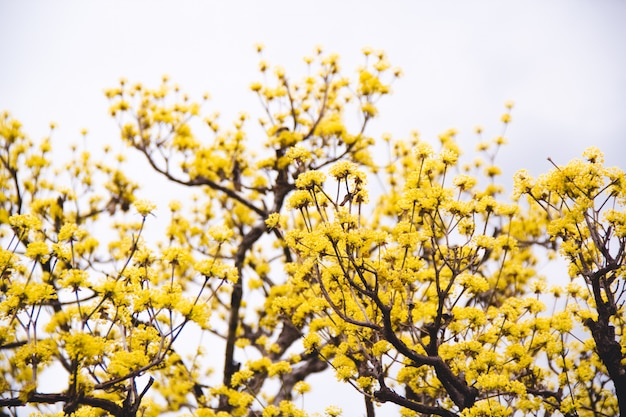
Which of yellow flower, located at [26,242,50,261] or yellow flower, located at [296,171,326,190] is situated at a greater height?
yellow flower, located at [296,171,326,190]

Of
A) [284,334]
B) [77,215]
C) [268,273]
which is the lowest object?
[284,334]

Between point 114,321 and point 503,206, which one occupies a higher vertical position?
point 503,206

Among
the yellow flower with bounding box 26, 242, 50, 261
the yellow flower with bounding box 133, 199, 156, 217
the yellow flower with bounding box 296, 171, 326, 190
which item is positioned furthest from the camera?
the yellow flower with bounding box 133, 199, 156, 217

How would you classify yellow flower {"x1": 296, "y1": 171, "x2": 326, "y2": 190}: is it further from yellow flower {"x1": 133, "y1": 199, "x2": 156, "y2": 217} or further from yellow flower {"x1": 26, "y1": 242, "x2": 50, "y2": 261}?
yellow flower {"x1": 26, "y1": 242, "x2": 50, "y2": 261}

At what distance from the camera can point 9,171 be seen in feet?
33.4

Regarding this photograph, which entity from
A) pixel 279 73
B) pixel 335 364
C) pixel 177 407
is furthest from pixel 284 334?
pixel 279 73

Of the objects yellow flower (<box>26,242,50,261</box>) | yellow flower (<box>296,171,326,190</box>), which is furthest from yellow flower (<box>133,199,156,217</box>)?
yellow flower (<box>296,171,326,190</box>)

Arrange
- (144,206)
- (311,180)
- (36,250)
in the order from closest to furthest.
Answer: (36,250) → (311,180) → (144,206)

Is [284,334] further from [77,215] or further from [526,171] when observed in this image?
[526,171]

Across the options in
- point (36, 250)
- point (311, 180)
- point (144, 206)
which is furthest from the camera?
point (144, 206)

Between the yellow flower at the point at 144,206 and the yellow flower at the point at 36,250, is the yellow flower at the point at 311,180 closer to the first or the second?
the yellow flower at the point at 144,206

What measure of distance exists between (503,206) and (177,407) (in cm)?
904

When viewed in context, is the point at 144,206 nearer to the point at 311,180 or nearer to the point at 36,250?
the point at 36,250

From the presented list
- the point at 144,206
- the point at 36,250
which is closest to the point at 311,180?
the point at 144,206
